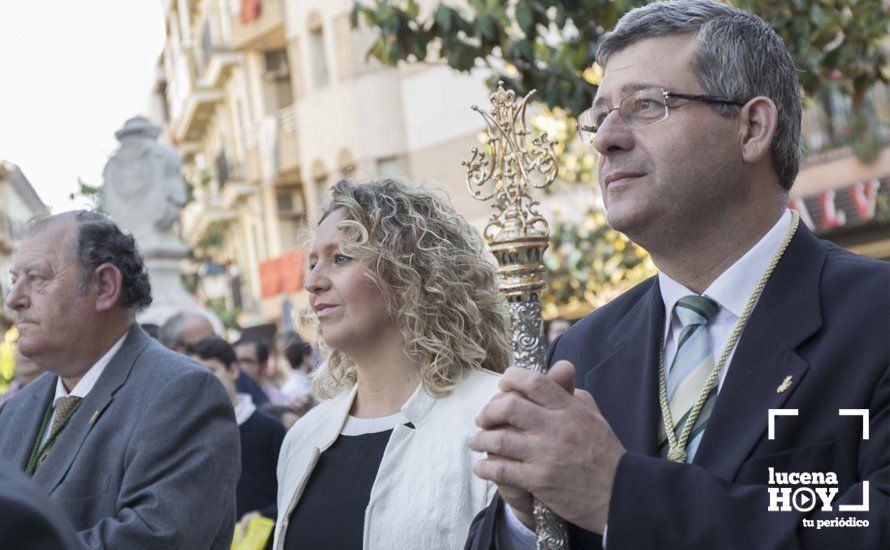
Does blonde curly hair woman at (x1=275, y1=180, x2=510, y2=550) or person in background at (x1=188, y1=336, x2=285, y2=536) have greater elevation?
blonde curly hair woman at (x1=275, y1=180, x2=510, y2=550)

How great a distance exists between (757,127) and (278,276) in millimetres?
35196

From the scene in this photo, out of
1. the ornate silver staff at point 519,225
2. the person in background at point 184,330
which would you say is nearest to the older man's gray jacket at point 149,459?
the ornate silver staff at point 519,225

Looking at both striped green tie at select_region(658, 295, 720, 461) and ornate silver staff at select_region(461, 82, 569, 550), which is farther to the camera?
striped green tie at select_region(658, 295, 720, 461)

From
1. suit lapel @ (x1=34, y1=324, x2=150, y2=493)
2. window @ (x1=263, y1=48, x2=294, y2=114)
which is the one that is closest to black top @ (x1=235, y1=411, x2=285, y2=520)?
suit lapel @ (x1=34, y1=324, x2=150, y2=493)

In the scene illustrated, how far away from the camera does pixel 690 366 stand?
2838 mm

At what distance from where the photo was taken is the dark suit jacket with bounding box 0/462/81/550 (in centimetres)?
144

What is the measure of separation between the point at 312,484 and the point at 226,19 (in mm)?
38307

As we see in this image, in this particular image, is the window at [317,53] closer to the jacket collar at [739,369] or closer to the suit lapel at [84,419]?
the suit lapel at [84,419]

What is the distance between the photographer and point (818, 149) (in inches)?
990

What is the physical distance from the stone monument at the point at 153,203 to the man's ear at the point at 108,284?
7.52 meters

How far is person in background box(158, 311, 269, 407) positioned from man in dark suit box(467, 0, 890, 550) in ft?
19.5

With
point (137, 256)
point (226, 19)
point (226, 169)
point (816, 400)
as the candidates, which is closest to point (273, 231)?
point (226, 169)

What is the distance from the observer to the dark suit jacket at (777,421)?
8.09 ft

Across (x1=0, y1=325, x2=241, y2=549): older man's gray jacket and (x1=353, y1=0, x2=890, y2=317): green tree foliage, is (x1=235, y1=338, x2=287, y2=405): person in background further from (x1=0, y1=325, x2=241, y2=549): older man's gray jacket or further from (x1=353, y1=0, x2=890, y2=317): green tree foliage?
(x1=0, y1=325, x2=241, y2=549): older man's gray jacket
